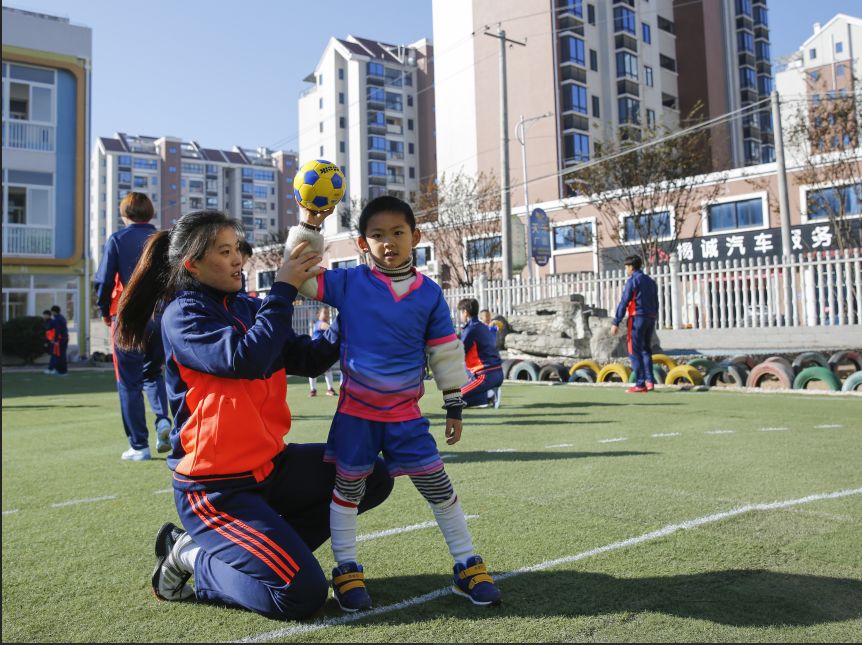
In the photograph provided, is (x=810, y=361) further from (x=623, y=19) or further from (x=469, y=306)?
(x=623, y=19)

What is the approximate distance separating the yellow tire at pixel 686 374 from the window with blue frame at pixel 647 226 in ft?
62.2

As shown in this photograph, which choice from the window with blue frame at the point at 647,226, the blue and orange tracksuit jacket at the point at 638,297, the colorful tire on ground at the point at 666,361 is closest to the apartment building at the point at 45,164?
the colorful tire on ground at the point at 666,361

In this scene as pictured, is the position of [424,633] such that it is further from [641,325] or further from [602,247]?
[602,247]

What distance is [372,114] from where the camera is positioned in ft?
243

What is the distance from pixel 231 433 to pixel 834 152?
2877cm

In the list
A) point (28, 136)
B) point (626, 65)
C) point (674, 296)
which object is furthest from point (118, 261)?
point (626, 65)

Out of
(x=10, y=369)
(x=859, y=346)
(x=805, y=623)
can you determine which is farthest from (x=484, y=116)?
(x=805, y=623)

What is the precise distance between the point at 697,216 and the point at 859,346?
20.5 meters

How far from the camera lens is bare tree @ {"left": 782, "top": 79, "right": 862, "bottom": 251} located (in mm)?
25234

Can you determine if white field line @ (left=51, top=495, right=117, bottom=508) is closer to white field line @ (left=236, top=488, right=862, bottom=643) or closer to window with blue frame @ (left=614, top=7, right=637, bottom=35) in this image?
white field line @ (left=236, top=488, right=862, bottom=643)

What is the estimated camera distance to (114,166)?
96.8 m

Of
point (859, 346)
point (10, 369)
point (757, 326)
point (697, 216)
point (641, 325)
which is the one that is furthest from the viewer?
point (697, 216)

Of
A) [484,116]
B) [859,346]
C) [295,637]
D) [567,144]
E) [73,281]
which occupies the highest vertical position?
[484,116]

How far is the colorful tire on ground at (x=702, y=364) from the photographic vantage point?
37.7 ft
